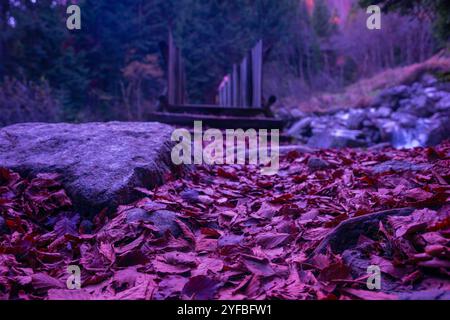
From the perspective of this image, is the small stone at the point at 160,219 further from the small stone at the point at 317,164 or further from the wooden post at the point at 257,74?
the wooden post at the point at 257,74

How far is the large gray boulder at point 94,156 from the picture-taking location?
200cm

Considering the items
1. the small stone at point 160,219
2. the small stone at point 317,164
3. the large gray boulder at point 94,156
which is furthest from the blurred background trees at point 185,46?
the small stone at point 160,219

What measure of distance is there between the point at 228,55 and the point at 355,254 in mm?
17075

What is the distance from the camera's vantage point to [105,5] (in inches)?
519

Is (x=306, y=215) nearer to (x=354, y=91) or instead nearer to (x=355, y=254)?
(x=355, y=254)

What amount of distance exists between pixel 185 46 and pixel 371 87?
353 inches

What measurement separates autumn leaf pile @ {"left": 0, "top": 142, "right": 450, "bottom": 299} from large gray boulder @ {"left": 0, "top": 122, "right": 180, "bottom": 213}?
3.4 inches

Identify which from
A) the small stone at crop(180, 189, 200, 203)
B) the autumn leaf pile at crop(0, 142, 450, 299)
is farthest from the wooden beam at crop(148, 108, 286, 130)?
the small stone at crop(180, 189, 200, 203)

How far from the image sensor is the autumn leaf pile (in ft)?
4.05

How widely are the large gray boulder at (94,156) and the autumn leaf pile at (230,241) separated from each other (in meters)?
0.09

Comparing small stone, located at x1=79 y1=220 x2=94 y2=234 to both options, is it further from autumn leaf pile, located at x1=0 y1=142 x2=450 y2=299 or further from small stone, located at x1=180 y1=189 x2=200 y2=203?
small stone, located at x1=180 y1=189 x2=200 y2=203

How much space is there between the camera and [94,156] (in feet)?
7.44

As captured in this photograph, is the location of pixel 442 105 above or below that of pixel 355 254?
above

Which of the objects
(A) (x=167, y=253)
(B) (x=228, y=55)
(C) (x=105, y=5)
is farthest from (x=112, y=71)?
(A) (x=167, y=253)
